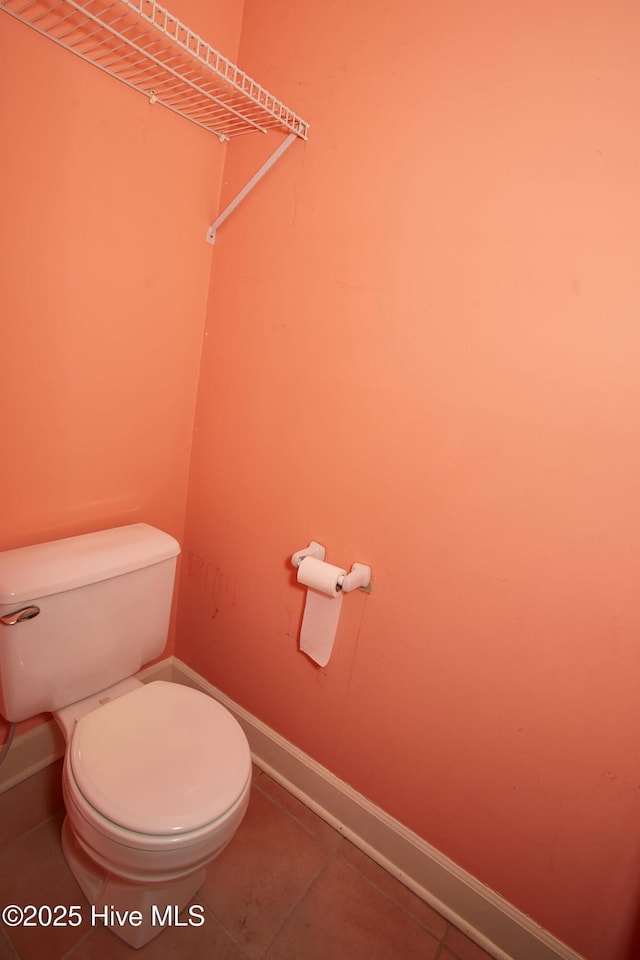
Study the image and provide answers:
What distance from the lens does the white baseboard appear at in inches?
41.9

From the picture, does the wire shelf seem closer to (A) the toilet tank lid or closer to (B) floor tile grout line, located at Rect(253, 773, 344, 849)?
(A) the toilet tank lid

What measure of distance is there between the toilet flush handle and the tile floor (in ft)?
2.22

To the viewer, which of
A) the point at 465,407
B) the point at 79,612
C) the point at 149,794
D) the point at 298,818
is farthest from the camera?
the point at 298,818

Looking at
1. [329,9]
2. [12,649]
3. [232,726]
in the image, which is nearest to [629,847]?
[232,726]

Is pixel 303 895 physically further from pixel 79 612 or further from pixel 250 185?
pixel 250 185

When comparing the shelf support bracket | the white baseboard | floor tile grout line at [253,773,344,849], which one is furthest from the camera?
floor tile grout line at [253,773,344,849]

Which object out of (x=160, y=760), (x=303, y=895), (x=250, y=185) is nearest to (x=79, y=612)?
(x=160, y=760)

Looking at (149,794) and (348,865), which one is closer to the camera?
(149,794)

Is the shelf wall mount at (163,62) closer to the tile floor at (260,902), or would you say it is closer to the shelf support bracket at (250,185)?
the shelf support bracket at (250,185)

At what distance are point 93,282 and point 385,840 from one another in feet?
5.65

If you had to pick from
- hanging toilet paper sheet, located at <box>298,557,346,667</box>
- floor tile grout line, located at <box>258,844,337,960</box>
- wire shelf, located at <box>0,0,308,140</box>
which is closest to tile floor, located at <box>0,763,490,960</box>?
floor tile grout line, located at <box>258,844,337,960</box>

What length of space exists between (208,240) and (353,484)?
89cm

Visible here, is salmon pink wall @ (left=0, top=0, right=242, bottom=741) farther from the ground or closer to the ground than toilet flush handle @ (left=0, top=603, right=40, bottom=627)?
farther from the ground

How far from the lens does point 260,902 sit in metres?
1.13
